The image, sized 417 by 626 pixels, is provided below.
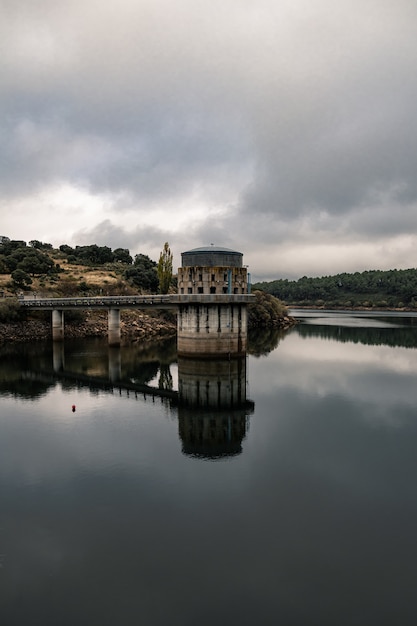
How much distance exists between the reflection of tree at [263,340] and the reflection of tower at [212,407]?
16.2 metres

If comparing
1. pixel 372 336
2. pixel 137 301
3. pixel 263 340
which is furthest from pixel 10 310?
pixel 372 336

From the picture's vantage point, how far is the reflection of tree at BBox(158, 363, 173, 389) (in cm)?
5137

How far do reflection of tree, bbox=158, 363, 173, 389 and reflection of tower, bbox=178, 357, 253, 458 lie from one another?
141 centimetres

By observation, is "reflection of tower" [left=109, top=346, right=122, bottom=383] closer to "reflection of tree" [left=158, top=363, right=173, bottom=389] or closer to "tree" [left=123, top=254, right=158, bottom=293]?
"reflection of tree" [left=158, top=363, right=173, bottom=389]

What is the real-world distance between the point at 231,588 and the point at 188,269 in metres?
50.6

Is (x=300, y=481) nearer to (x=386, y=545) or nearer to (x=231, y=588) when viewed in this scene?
(x=386, y=545)

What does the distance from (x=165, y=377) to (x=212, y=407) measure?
15351mm

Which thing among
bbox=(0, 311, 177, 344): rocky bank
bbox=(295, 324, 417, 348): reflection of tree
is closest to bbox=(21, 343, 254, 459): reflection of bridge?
bbox=(0, 311, 177, 344): rocky bank

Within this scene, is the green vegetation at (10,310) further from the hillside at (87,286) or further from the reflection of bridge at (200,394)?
the reflection of bridge at (200,394)

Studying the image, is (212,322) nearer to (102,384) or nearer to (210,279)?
(210,279)

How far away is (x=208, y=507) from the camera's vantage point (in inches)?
846

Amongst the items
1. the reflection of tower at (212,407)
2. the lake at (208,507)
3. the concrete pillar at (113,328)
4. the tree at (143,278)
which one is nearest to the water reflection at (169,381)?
the reflection of tower at (212,407)

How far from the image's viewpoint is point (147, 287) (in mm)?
130875

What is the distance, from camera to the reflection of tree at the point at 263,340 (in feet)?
262
